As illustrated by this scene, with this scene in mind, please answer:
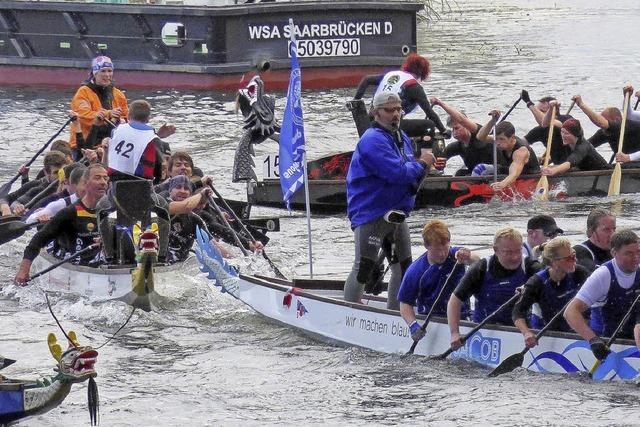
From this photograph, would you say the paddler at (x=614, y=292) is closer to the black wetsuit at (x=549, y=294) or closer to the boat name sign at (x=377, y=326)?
the black wetsuit at (x=549, y=294)

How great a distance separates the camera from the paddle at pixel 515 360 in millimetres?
10328

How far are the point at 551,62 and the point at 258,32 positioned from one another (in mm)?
8456

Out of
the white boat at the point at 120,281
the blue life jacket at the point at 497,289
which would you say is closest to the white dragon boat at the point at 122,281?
the white boat at the point at 120,281

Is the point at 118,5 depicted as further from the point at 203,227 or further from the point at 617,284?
the point at 617,284

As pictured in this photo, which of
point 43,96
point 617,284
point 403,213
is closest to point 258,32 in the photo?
point 43,96

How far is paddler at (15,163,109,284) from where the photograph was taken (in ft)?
45.0

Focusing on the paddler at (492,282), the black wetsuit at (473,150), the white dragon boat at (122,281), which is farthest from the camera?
the black wetsuit at (473,150)

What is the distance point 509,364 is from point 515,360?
68 millimetres

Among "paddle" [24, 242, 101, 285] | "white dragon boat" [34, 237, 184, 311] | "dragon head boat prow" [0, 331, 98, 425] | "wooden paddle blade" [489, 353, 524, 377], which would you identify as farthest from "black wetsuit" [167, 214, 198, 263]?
"dragon head boat prow" [0, 331, 98, 425]

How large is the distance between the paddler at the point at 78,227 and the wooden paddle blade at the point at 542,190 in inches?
243

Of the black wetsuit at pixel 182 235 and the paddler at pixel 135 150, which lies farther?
the black wetsuit at pixel 182 235

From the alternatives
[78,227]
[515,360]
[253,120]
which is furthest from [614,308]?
[253,120]

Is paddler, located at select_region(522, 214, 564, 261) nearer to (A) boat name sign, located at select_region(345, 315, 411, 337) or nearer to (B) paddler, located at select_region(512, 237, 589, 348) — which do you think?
(B) paddler, located at select_region(512, 237, 589, 348)

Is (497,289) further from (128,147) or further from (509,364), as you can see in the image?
(128,147)
